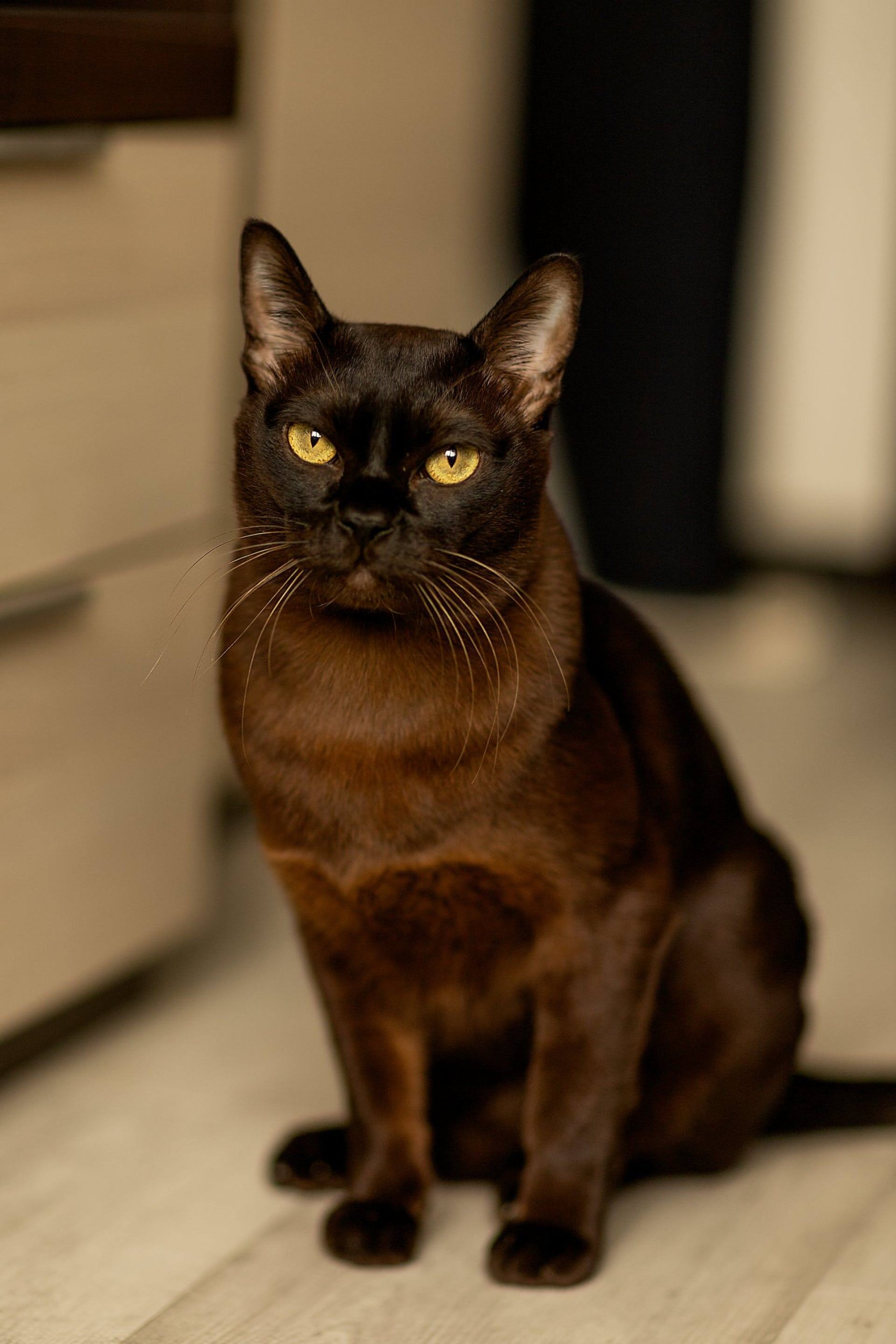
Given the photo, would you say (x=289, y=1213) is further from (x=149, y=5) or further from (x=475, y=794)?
(x=149, y=5)

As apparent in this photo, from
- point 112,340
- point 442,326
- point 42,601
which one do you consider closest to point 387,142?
point 442,326

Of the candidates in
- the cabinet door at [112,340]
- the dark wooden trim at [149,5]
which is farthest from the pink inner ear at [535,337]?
the dark wooden trim at [149,5]

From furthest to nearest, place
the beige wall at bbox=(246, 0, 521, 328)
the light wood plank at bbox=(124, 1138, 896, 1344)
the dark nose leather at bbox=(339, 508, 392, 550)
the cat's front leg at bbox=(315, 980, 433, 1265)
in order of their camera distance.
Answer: the beige wall at bbox=(246, 0, 521, 328) < the cat's front leg at bbox=(315, 980, 433, 1265) < the light wood plank at bbox=(124, 1138, 896, 1344) < the dark nose leather at bbox=(339, 508, 392, 550)

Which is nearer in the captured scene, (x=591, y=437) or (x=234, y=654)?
(x=234, y=654)

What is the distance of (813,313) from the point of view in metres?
2.98

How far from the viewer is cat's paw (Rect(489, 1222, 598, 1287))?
1.17 m

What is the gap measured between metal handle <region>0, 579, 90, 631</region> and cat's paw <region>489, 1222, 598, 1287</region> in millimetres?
630

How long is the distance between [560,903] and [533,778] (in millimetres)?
93

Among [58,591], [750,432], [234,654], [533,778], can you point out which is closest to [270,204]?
[58,591]

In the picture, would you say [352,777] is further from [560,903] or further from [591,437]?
[591,437]

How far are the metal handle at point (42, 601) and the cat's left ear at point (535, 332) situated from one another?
18.8 inches

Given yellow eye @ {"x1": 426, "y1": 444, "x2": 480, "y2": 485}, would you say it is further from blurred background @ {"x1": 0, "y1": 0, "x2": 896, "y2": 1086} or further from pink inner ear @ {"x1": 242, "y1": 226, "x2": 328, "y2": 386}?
blurred background @ {"x1": 0, "y1": 0, "x2": 896, "y2": 1086}

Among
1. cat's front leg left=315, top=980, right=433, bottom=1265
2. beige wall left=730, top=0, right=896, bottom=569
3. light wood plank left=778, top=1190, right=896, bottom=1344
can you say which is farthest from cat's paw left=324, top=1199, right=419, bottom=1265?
beige wall left=730, top=0, right=896, bottom=569

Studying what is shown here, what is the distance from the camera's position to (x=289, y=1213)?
4.24 feet
